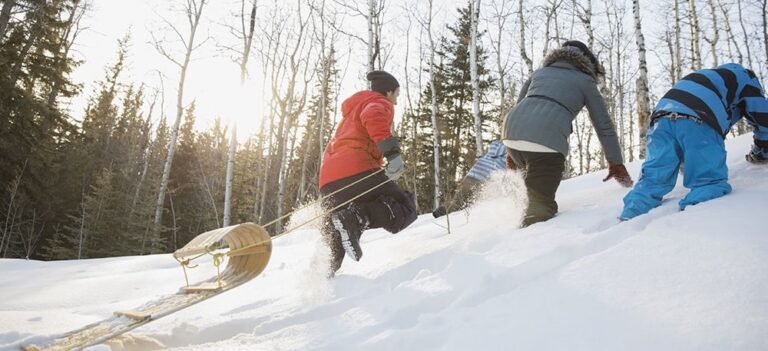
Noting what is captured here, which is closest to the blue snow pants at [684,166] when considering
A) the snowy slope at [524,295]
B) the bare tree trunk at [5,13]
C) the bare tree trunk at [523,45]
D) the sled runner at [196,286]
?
the snowy slope at [524,295]

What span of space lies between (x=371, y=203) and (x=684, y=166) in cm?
198

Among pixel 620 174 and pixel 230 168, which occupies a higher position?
pixel 230 168

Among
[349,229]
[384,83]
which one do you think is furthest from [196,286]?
[384,83]

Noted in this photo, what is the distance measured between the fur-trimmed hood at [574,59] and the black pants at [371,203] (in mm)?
1546

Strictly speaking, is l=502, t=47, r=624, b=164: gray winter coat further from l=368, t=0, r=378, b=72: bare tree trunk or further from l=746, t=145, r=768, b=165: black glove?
l=368, t=0, r=378, b=72: bare tree trunk

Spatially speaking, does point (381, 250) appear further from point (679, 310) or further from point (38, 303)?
point (38, 303)

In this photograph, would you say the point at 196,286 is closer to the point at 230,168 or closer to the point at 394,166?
the point at 394,166

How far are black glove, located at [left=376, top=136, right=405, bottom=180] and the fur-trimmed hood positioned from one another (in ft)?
4.41

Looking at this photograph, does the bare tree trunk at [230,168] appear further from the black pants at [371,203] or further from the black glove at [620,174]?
the black glove at [620,174]

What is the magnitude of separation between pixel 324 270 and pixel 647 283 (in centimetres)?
210

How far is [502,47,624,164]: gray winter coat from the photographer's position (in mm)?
2807

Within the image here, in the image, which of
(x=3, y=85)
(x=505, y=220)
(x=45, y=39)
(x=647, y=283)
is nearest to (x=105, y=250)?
(x=3, y=85)

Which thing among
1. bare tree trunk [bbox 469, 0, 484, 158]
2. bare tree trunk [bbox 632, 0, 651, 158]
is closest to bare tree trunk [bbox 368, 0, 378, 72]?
bare tree trunk [bbox 469, 0, 484, 158]

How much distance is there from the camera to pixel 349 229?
290 centimetres
